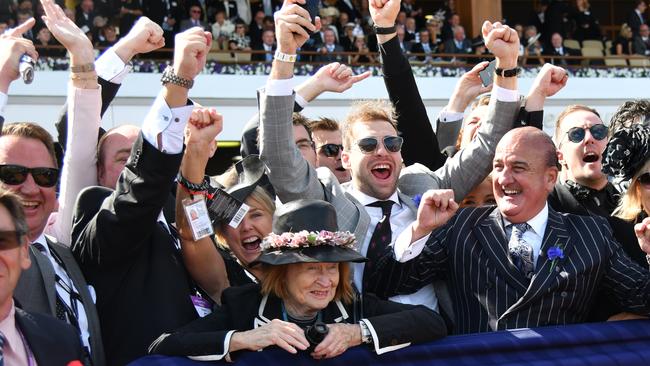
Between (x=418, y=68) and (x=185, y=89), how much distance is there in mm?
14510

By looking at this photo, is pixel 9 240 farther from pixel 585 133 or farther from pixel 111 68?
pixel 585 133

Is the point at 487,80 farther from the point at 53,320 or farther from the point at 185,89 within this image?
the point at 53,320

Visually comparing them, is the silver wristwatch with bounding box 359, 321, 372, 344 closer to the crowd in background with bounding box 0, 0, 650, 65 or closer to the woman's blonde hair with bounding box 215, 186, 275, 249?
the woman's blonde hair with bounding box 215, 186, 275, 249

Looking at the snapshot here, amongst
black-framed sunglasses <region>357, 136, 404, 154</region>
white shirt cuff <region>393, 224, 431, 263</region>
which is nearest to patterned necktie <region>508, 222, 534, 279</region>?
white shirt cuff <region>393, 224, 431, 263</region>

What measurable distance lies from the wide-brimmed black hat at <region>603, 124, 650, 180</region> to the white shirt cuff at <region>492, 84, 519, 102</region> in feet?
1.39

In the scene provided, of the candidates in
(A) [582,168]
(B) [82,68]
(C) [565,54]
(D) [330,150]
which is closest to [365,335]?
(B) [82,68]

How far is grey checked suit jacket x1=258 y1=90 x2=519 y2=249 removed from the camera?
3.72 metres

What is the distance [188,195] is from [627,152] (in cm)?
166

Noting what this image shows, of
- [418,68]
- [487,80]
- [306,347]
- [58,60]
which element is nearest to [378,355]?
[306,347]

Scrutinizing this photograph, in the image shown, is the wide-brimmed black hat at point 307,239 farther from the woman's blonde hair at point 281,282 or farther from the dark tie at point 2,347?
the dark tie at point 2,347

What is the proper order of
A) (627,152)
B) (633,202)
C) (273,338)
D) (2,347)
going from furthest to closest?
(633,202) → (627,152) → (273,338) → (2,347)

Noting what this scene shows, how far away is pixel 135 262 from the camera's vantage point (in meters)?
3.34

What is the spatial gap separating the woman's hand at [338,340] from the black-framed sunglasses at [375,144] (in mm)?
1189

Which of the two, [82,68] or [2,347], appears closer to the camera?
[2,347]
